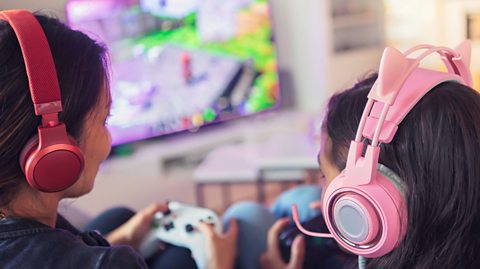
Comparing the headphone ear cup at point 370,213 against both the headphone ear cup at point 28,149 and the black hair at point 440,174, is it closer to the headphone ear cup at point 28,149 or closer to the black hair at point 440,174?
the black hair at point 440,174

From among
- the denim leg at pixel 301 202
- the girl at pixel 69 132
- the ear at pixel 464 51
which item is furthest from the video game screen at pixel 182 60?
the ear at pixel 464 51

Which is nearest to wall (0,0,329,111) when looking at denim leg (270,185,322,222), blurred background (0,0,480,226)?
blurred background (0,0,480,226)

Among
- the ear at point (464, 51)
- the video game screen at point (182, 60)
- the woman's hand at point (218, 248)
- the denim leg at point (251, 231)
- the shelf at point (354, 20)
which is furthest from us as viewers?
the shelf at point (354, 20)

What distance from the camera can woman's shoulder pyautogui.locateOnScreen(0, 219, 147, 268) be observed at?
738 millimetres

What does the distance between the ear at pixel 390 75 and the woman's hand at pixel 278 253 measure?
0.54 meters

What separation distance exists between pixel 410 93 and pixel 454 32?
3.49 meters

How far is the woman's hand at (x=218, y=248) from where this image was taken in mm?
1129

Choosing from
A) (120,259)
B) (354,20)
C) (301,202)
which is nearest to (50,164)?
(120,259)

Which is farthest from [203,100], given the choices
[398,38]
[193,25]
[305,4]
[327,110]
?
[327,110]

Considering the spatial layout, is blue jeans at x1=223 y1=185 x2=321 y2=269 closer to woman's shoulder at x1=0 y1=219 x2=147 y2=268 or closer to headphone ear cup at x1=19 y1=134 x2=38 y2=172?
woman's shoulder at x1=0 y1=219 x2=147 y2=268

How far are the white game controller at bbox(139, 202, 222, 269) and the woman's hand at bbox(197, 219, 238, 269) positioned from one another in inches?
0.4

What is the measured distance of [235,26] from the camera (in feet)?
10.6

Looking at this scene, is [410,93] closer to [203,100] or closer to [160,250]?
[160,250]

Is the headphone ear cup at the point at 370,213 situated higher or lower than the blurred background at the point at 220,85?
higher
